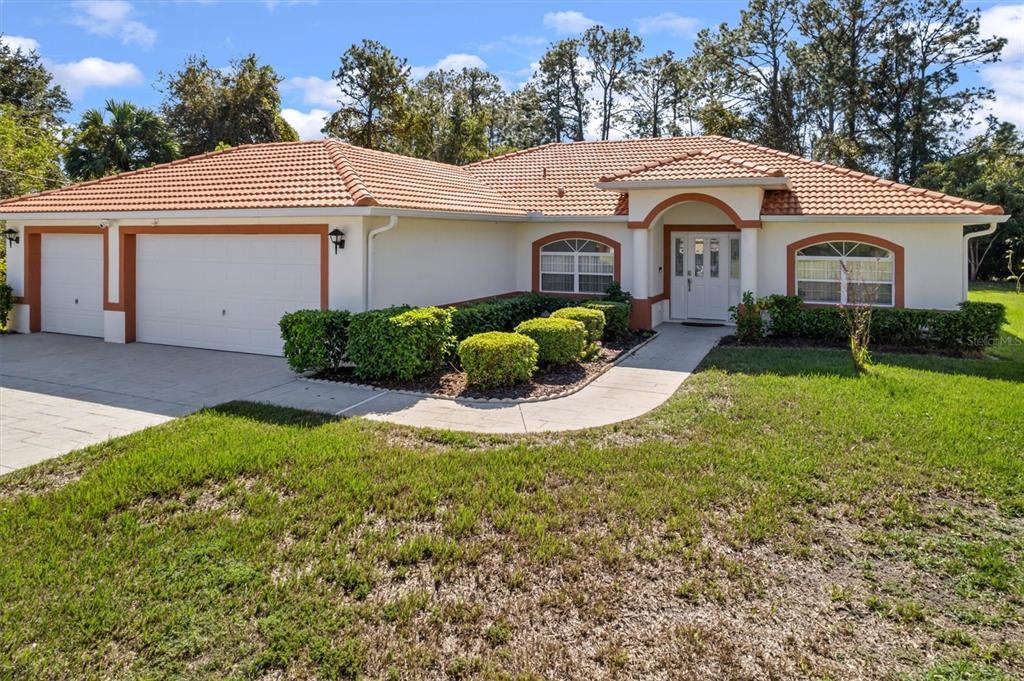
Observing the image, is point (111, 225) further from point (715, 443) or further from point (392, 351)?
point (715, 443)

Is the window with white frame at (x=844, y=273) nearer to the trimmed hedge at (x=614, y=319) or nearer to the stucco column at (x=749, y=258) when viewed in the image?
the stucco column at (x=749, y=258)

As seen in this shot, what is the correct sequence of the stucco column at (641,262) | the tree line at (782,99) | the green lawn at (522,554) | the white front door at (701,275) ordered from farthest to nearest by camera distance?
the tree line at (782,99) → the white front door at (701,275) → the stucco column at (641,262) → the green lawn at (522,554)

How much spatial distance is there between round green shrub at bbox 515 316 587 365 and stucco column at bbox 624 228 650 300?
5.01 m

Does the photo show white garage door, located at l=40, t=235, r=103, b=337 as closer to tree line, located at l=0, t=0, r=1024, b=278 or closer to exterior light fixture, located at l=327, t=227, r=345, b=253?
exterior light fixture, located at l=327, t=227, r=345, b=253

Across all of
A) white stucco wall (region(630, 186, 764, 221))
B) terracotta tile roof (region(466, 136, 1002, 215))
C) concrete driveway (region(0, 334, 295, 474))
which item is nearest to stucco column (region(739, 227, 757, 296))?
white stucco wall (region(630, 186, 764, 221))

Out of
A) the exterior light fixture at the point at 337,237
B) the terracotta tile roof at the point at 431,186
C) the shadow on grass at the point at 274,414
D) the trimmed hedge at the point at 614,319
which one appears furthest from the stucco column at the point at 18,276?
the trimmed hedge at the point at 614,319

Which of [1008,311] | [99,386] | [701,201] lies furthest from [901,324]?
[99,386]

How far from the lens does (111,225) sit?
15.0 meters

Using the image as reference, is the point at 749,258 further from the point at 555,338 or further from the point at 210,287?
the point at 210,287

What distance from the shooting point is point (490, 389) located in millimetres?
10609

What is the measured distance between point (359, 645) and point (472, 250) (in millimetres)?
12946

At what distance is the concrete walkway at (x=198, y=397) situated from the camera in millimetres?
8602

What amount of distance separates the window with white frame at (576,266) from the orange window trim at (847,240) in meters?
4.35

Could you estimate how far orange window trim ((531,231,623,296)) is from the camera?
1770 centimetres
